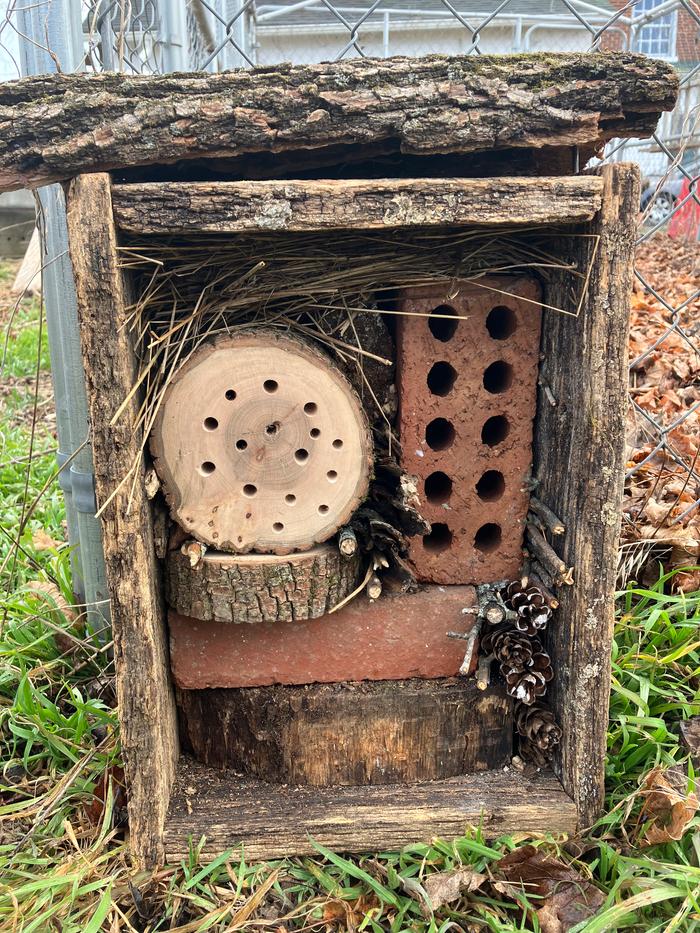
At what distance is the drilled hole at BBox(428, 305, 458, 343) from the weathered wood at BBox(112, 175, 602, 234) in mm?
277

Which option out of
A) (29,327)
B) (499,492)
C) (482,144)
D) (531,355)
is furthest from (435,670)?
(29,327)

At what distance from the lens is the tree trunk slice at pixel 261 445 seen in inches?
58.3

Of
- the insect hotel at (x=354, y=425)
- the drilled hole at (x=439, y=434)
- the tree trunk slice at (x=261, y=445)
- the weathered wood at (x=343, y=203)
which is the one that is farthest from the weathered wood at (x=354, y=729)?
the weathered wood at (x=343, y=203)

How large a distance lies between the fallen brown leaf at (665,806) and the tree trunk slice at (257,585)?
77 cm

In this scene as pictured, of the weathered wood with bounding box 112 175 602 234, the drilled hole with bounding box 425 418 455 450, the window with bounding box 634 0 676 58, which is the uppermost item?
the window with bounding box 634 0 676 58

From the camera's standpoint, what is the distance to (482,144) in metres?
1.30

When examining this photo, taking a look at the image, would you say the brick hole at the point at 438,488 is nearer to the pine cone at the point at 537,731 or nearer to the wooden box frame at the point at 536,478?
the wooden box frame at the point at 536,478

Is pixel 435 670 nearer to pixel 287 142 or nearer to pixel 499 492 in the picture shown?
pixel 499 492

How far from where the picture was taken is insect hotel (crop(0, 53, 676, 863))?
4.20ft

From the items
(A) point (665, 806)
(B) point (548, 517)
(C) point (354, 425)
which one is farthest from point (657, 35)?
(A) point (665, 806)

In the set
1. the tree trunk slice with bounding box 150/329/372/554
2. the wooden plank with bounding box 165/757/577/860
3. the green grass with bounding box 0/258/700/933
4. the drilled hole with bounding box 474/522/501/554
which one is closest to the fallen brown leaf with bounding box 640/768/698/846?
the green grass with bounding box 0/258/700/933

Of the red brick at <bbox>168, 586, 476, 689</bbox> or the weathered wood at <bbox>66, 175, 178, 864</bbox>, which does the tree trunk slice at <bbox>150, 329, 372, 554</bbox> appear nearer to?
the weathered wood at <bbox>66, 175, 178, 864</bbox>

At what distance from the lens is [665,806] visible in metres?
1.50

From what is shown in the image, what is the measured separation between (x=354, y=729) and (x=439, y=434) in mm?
698
